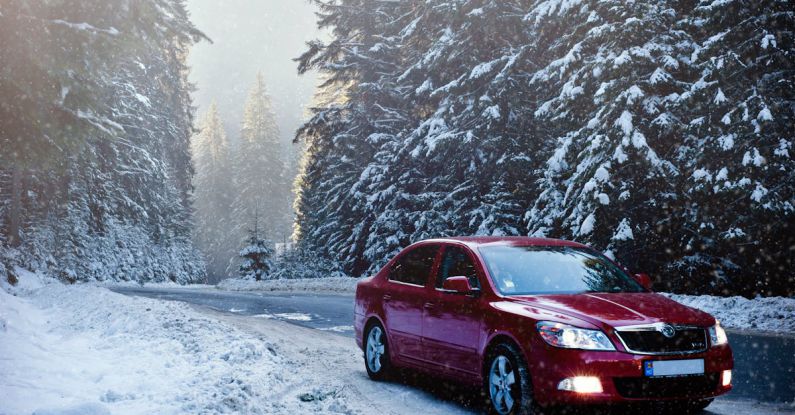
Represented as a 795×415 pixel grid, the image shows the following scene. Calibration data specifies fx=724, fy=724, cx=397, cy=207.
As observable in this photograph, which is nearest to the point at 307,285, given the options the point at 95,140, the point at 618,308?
the point at 95,140

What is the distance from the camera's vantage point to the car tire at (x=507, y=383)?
5.93m

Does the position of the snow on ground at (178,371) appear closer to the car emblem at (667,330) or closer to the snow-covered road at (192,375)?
the snow-covered road at (192,375)

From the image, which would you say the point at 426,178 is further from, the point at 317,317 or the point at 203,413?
the point at 203,413

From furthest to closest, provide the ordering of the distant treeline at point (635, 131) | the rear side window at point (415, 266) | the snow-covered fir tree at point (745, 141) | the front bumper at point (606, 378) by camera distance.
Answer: the distant treeline at point (635, 131)
the snow-covered fir tree at point (745, 141)
the rear side window at point (415, 266)
the front bumper at point (606, 378)

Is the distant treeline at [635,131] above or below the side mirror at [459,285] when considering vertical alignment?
above

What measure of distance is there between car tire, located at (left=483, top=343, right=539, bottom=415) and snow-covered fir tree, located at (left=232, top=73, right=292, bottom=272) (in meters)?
81.2

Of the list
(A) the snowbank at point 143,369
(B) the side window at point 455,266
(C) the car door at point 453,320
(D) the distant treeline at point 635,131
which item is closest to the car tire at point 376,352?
(A) the snowbank at point 143,369

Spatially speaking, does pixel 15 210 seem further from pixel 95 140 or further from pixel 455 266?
pixel 455 266

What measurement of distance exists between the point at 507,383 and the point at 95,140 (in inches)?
679

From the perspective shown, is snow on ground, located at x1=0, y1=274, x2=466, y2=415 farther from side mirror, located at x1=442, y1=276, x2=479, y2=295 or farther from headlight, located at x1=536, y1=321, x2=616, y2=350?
headlight, located at x1=536, y1=321, x2=616, y2=350

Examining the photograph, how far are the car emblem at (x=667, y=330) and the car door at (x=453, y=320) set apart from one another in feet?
5.30

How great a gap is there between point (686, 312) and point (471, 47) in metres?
21.0

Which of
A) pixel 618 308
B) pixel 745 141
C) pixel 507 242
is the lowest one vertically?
pixel 618 308

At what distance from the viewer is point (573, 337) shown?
5.75 metres
